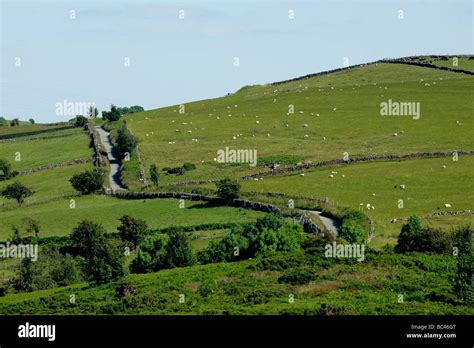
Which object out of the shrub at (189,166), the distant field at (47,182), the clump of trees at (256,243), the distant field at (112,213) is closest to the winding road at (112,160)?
the distant field at (47,182)

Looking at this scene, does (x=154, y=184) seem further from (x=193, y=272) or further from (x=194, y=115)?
(x=194, y=115)

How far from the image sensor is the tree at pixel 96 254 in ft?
243

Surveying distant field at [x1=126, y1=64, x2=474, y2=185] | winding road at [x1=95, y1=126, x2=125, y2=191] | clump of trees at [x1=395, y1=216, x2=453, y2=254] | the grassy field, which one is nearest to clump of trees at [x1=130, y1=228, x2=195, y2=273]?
the grassy field

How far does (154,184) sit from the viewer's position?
118188mm

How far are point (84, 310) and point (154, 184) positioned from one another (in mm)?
56160

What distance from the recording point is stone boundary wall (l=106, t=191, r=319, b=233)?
289ft

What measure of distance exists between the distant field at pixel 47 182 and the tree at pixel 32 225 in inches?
702

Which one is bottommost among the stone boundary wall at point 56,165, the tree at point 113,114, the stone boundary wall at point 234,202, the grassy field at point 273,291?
the grassy field at point 273,291

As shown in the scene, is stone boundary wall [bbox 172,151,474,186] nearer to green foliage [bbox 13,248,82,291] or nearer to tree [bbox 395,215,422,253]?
green foliage [bbox 13,248,82,291]

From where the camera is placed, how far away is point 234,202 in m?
103

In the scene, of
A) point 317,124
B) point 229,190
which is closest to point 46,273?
point 229,190

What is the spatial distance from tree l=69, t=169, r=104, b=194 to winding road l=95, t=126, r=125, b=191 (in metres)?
2.61

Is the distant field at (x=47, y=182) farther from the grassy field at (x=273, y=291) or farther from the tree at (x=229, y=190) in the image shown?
the grassy field at (x=273, y=291)
